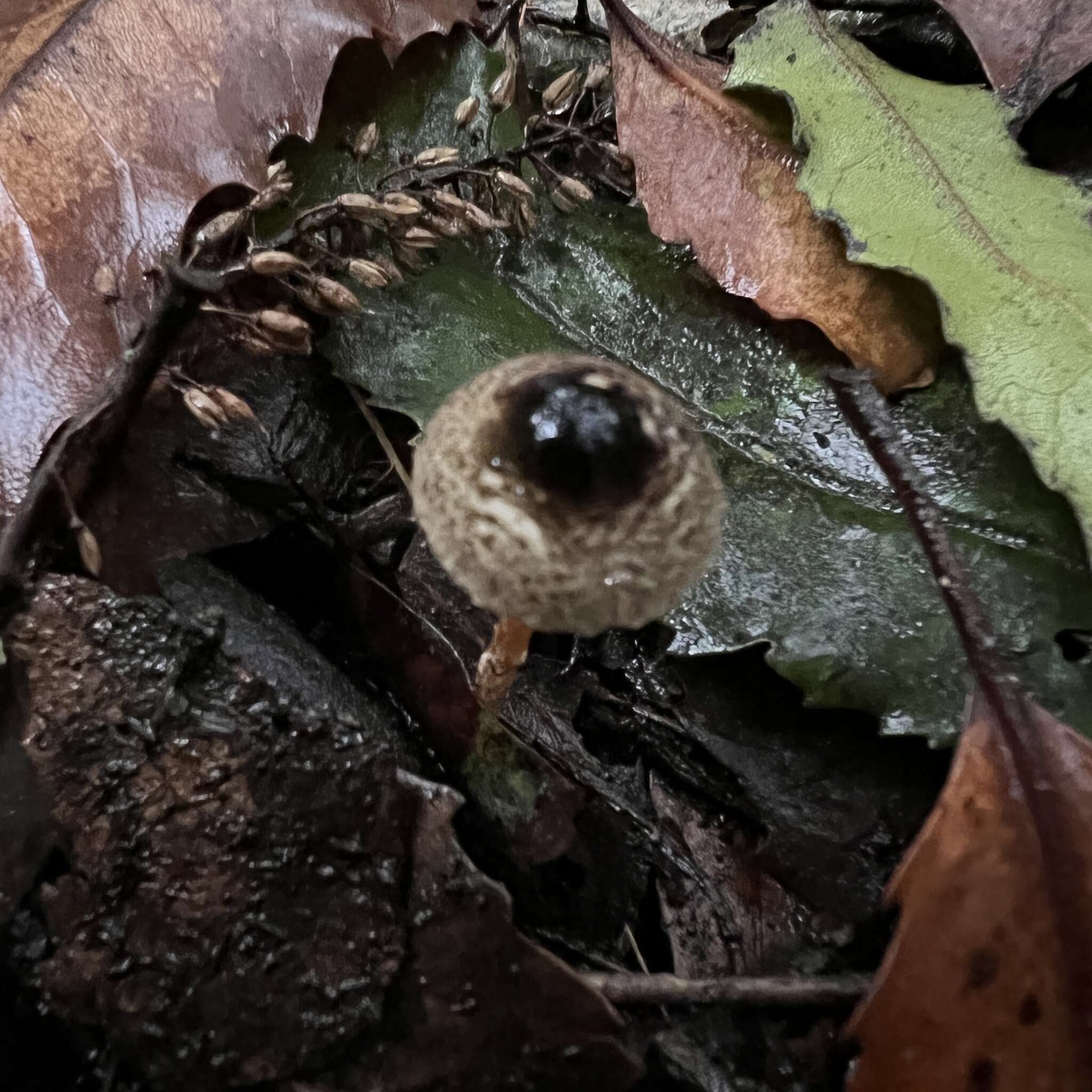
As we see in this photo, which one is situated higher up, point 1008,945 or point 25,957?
point 1008,945

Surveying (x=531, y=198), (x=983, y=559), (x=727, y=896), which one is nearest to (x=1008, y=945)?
(x=727, y=896)

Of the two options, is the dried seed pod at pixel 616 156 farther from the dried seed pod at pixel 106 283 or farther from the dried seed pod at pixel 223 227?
the dried seed pod at pixel 106 283

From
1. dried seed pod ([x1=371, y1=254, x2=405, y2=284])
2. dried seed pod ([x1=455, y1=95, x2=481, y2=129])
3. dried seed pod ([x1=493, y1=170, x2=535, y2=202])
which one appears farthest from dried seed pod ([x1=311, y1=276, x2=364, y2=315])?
dried seed pod ([x1=455, y1=95, x2=481, y2=129])

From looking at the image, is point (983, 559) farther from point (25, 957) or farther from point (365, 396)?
point (25, 957)

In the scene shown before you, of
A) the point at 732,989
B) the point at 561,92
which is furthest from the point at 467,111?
the point at 732,989

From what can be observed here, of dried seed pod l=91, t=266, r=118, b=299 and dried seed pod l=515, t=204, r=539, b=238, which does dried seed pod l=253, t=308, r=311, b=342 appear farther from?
dried seed pod l=515, t=204, r=539, b=238

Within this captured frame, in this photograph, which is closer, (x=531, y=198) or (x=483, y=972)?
(x=483, y=972)
